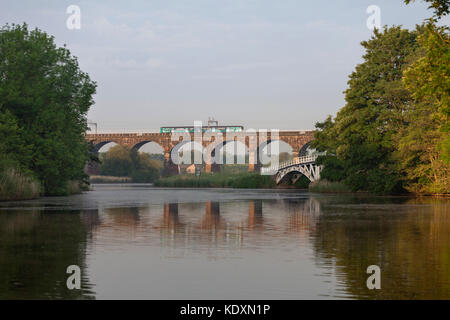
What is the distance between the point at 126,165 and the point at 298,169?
75121 millimetres

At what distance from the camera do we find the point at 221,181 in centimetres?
9488

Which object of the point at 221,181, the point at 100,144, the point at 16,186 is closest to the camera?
the point at 16,186

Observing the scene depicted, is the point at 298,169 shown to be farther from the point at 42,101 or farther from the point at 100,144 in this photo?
the point at 100,144

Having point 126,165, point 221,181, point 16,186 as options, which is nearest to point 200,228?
point 16,186

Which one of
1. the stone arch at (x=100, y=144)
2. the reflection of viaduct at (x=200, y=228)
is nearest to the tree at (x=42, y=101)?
the reflection of viaduct at (x=200, y=228)

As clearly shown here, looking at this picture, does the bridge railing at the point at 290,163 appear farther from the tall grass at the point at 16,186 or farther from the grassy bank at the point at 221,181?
the tall grass at the point at 16,186

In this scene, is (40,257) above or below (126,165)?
below

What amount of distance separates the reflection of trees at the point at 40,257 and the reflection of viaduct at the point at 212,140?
332 feet
